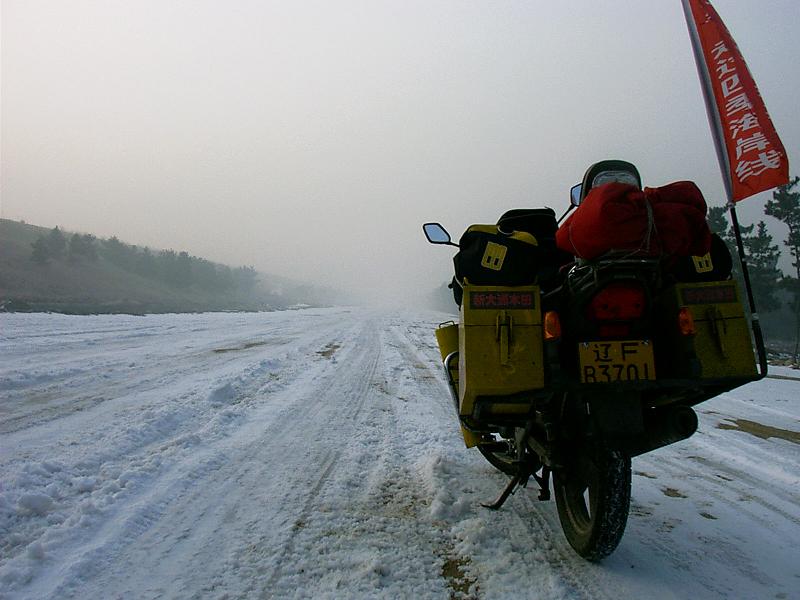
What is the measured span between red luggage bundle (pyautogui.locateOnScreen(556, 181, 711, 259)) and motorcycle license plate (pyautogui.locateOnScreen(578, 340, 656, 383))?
1.42ft

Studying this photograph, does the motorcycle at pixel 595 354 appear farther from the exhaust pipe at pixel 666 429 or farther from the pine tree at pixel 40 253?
the pine tree at pixel 40 253

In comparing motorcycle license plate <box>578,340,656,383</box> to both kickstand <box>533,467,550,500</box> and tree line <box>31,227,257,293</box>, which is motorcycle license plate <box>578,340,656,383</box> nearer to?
kickstand <box>533,467,550,500</box>

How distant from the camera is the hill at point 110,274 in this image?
144 ft

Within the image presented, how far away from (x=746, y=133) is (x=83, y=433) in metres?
5.69

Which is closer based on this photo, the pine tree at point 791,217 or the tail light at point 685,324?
the tail light at point 685,324

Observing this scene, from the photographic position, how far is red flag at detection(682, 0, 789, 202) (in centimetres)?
276

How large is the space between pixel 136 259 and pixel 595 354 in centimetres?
7983

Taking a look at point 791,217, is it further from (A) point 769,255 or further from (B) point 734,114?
(B) point 734,114

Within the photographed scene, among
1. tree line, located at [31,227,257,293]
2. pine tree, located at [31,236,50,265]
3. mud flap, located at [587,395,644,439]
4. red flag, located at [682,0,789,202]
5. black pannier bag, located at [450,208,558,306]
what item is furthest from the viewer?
tree line, located at [31,227,257,293]

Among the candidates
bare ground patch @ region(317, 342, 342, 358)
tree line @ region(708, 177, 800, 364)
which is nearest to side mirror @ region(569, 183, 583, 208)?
bare ground patch @ region(317, 342, 342, 358)

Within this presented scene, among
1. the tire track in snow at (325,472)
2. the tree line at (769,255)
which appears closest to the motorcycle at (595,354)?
the tire track in snow at (325,472)

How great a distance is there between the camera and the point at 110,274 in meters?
59.3

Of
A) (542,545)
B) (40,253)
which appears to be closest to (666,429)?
(542,545)

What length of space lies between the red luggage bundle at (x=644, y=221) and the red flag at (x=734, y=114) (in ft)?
4.47
